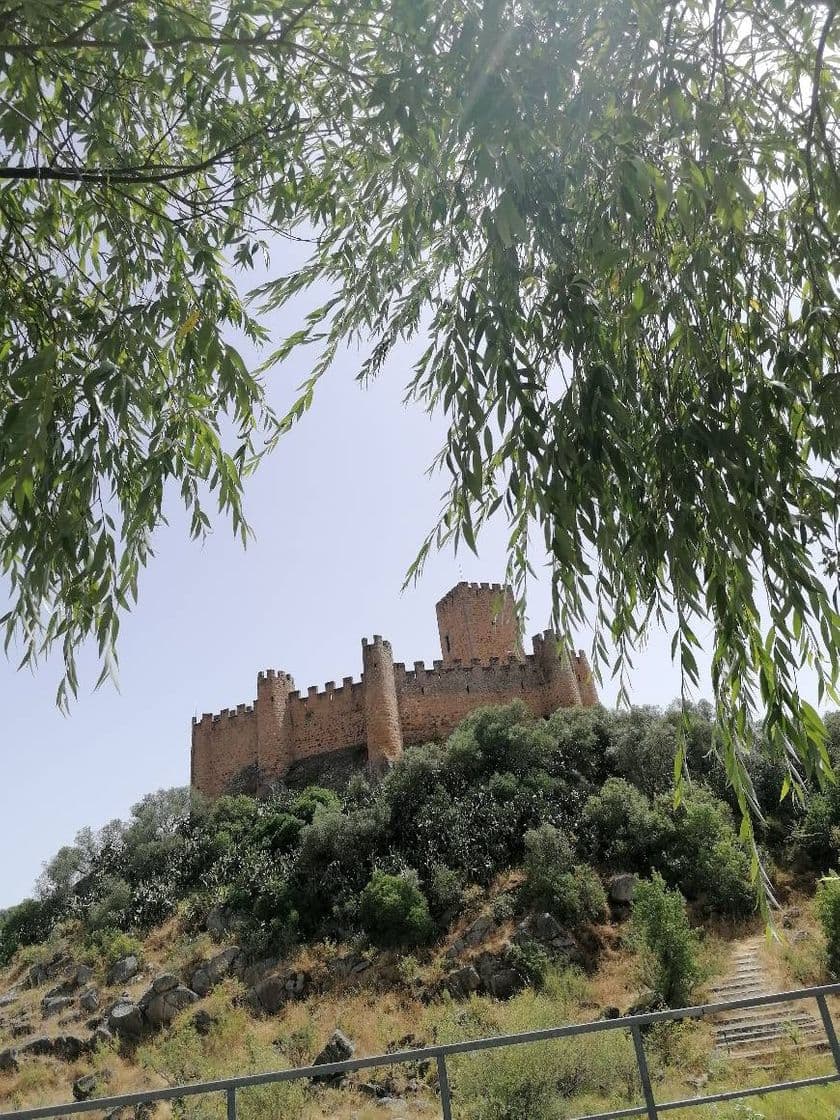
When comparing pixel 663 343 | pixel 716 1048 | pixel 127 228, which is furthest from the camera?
pixel 716 1048

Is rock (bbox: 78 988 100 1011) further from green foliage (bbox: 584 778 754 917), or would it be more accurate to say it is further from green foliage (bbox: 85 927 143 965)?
green foliage (bbox: 584 778 754 917)

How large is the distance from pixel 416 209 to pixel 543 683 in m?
29.0

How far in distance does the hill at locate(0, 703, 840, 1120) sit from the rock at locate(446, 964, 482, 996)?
5 cm

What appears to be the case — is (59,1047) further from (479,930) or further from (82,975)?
(479,930)

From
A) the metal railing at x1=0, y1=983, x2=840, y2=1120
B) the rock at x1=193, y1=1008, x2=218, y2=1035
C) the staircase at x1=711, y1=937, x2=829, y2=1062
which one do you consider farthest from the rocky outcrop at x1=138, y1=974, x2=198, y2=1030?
the metal railing at x1=0, y1=983, x2=840, y2=1120

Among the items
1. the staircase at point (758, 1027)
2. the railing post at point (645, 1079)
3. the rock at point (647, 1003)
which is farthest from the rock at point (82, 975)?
the railing post at point (645, 1079)

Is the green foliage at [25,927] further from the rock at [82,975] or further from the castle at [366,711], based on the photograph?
the castle at [366,711]

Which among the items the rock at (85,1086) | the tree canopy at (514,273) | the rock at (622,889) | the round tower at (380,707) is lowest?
the rock at (85,1086)

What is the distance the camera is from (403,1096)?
36.2 ft

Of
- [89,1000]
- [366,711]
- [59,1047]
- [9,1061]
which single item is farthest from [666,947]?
[366,711]

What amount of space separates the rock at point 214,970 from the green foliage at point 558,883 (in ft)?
24.8

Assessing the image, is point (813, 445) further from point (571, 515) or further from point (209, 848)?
point (209, 848)

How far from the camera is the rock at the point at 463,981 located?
50.3 ft

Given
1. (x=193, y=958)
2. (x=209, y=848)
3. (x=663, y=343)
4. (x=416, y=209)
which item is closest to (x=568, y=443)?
(x=663, y=343)
